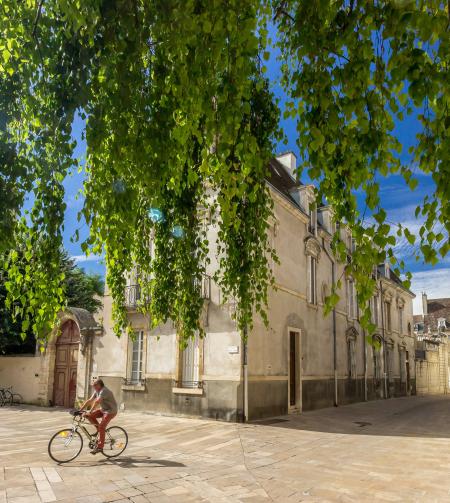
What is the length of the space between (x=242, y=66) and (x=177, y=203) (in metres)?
2.18

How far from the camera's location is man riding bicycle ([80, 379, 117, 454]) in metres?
8.91

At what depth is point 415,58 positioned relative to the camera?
253 centimetres

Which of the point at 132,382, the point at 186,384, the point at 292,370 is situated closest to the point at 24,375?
the point at 132,382

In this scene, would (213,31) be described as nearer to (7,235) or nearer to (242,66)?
(242,66)

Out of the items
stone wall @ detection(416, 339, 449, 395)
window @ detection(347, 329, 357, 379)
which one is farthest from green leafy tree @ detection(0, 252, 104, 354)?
stone wall @ detection(416, 339, 449, 395)

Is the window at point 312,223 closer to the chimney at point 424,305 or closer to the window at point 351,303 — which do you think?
the window at point 351,303

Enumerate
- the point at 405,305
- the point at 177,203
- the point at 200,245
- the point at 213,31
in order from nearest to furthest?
the point at 213,31
the point at 177,203
the point at 200,245
the point at 405,305

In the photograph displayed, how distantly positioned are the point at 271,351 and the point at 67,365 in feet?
29.5

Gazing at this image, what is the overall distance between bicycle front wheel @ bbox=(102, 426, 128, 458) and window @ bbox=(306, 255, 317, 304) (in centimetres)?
1191

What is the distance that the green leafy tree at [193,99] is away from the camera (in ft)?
9.31

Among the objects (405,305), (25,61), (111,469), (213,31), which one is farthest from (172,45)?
(405,305)

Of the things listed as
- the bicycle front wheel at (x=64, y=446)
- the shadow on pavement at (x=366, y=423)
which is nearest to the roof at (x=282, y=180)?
the shadow on pavement at (x=366, y=423)

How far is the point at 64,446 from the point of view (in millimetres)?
8688

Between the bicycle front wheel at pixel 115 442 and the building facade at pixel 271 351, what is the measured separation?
142 inches
